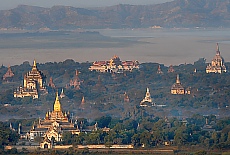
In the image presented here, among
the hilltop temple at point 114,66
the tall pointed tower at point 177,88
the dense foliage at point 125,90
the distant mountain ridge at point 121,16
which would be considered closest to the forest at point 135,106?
the dense foliage at point 125,90

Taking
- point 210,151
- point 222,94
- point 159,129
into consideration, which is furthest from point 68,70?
point 210,151

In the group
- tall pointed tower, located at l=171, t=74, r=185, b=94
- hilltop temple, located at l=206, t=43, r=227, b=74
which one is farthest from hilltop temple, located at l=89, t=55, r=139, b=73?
tall pointed tower, located at l=171, t=74, r=185, b=94

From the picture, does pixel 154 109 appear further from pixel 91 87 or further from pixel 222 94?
pixel 91 87

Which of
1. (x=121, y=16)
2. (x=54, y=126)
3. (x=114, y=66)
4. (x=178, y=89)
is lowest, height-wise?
(x=54, y=126)

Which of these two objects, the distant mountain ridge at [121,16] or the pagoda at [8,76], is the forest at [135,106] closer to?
the pagoda at [8,76]

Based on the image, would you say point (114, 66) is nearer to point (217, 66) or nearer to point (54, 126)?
point (217, 66)

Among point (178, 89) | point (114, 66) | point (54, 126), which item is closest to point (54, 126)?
point (54, 126)
